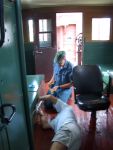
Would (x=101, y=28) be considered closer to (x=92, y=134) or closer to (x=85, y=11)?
(x=85, y=11)

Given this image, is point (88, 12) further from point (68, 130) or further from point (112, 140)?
point (68, 130)

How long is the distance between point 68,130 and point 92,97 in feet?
4.29

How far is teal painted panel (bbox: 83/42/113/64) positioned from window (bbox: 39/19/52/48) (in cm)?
98

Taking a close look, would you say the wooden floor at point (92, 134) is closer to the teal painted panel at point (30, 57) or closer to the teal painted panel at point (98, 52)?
the teal painted panel at point (98, 52)

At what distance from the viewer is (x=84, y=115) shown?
11.6 feet

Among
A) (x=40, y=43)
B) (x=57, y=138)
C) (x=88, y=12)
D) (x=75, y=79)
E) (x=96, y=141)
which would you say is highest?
(x=88, y=12)

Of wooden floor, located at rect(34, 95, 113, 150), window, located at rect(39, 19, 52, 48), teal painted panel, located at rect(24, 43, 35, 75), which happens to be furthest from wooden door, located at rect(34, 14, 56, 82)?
wooden floor, located at rect(34, 95, 113, 150)

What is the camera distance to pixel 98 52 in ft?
17.5

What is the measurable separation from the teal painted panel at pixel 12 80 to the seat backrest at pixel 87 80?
1772mm

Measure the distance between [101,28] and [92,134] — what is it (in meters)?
3.25

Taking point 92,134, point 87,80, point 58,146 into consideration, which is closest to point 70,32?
point 87,80

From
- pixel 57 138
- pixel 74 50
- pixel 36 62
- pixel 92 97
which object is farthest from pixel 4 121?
pixel 74 50

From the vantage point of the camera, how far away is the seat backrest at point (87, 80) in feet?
10.4

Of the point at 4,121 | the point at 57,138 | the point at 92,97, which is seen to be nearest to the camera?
the point at 4,121
